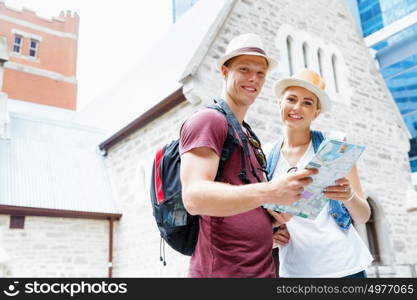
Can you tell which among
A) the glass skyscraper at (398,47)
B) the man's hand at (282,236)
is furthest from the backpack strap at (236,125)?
the glass skyscraper at (398,47)

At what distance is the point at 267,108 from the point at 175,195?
665 cm

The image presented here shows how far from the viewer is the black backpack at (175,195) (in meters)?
1.60

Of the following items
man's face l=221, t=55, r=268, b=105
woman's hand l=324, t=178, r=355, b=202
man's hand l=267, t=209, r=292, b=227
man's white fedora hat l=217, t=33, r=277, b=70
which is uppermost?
man's white fedora hat l=217, t=33, r=277, b=70

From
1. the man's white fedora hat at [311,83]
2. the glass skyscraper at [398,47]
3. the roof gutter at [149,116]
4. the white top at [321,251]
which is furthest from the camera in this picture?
the glass skyscraper at [398,47]

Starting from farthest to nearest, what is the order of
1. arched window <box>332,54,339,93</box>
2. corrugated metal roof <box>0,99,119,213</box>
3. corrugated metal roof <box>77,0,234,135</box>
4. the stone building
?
arched window <box>332,54,339,93</box>
corrugated metal roof <box>0,99,119,213</box>
corrugated metal roof <box>77,0,234,135</box>
the stone building

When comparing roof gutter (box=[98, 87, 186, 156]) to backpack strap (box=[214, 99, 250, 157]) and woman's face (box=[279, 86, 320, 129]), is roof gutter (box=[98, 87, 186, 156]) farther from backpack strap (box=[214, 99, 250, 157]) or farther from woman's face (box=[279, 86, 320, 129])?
backpack strap (box=[214, 99, 250, 157])

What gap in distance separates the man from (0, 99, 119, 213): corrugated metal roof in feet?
25.2

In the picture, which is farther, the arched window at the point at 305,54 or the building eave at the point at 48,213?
the arched window at the point at 305,54

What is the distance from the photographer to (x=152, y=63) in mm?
11203

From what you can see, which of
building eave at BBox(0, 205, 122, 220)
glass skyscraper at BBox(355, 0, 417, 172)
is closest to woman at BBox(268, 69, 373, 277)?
building eave at BBox(0, 205, 122, 220)

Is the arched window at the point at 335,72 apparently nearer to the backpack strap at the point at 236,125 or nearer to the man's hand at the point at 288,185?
the backpack strap at the point at 236,125

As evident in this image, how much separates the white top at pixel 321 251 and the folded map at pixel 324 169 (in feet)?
1.35

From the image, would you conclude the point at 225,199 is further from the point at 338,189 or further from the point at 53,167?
the point at 53,167

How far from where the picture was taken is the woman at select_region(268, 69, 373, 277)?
6.68 ft
